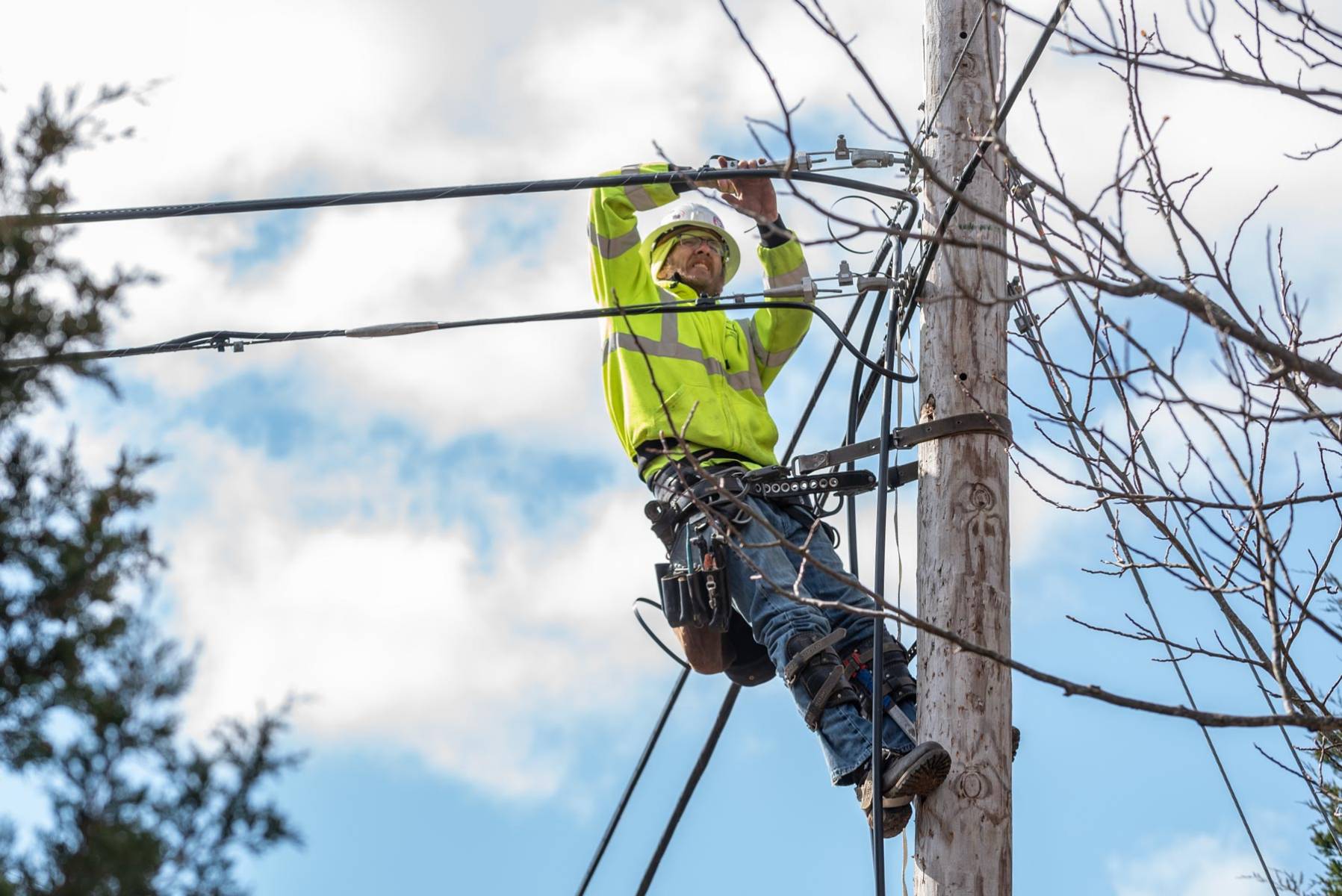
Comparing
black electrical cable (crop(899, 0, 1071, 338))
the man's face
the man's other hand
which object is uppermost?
the man's face

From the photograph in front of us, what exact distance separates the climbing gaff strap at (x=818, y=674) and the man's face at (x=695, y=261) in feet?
5.96

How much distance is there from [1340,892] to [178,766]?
5.57 m

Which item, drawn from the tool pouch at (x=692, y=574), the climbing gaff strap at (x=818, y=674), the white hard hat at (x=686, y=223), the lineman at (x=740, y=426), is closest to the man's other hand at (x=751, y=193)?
the lineman at (x=740, y=426)

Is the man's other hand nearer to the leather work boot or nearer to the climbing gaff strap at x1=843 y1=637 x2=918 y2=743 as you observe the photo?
the climbing gaff strap at x1=843 y1=637 x2=918 y2=743

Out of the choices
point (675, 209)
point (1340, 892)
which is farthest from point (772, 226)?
point (1340, 892)

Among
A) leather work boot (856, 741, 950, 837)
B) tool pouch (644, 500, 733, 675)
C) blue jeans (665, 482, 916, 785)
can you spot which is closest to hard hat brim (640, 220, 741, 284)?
tool pouch (644, 500, 733, 675)

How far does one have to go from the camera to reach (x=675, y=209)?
21.6ft

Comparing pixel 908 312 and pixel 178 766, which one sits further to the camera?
pixel 908 312

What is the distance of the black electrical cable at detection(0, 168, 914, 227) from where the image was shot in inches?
213

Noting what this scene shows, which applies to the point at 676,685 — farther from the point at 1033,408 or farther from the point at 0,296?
the point at 0,296

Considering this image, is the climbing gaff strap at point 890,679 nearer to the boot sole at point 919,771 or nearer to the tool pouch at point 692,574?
the boot sole at point 919,771

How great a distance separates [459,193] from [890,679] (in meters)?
2.15

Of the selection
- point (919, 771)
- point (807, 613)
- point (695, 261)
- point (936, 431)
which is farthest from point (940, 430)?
point (695, 261)

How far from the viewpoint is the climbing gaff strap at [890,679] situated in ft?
16.7
